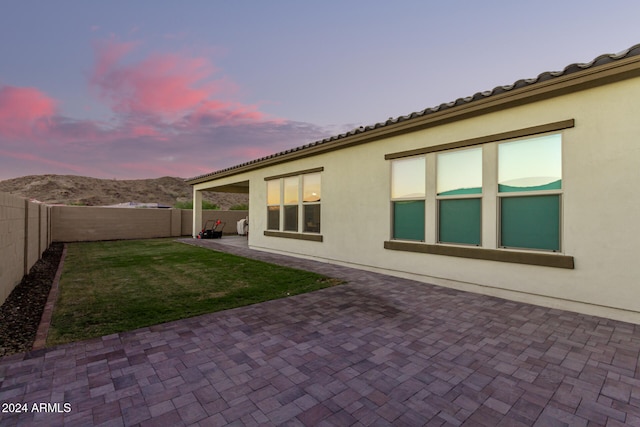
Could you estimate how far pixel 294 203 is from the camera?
976cm

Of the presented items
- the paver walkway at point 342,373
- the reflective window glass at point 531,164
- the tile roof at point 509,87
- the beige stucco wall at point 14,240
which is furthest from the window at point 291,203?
the beige stucco wall at point 14,240

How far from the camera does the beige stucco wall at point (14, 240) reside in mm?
4512

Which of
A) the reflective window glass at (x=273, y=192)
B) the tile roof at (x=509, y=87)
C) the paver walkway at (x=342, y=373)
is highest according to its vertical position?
the tile roof at (x=509, y=87)

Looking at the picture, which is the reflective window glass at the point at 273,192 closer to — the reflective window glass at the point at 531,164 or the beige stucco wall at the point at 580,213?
the beige stucco wall at the point at 580,213

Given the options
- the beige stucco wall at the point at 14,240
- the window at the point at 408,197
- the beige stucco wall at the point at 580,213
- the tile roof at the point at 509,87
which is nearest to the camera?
the tile roof at the point at 509,87

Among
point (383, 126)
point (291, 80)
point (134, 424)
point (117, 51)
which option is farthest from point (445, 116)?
point (117, 51)

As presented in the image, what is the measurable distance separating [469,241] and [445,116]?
2497 mm

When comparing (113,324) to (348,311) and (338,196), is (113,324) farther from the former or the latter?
(338,196)

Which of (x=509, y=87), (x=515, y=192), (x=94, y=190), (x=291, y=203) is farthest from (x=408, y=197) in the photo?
(x=94, y=190)

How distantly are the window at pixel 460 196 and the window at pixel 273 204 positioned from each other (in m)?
6.02

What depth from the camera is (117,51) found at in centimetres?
1009

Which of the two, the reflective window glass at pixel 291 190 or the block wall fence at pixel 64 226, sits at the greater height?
the reflective window glass at pixel 291 190

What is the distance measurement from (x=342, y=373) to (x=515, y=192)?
4351 millimetres

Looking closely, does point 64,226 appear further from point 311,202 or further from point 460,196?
point 460,196
